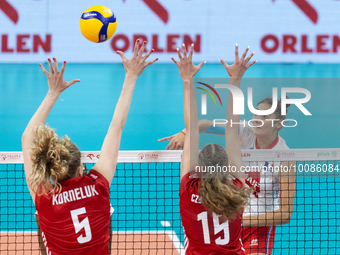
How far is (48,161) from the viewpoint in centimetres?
226

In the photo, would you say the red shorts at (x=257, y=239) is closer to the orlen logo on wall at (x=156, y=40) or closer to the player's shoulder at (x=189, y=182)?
the player's shoulder at (x=189, y=182)

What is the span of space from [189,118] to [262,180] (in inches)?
48.4

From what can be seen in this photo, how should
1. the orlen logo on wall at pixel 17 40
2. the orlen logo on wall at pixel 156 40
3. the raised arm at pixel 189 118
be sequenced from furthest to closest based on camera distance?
the orlen logo on wall at pixel 156 40, the orlen logo on wall at pixel 17 40, the raised arm at pixel 189 118

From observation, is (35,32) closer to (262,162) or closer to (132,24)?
(132,24)

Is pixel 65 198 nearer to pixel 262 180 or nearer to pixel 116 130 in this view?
pixel 116 130

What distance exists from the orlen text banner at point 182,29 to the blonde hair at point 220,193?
7.99 meters

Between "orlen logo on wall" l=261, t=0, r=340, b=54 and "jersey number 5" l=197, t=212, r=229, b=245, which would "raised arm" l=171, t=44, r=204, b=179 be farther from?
"orlen logo on wall" l=261, t=0, r=340, b=54

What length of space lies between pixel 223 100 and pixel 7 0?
8464 mm

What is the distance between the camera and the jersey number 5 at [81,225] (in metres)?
2.24

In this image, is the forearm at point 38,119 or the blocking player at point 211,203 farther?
the forearm at point 38,119

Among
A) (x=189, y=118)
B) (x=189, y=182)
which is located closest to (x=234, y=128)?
(x=189, y=118)

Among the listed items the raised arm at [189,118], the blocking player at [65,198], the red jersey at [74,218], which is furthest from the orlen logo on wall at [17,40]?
the red jersey at [74,218]

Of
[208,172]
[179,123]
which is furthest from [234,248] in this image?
[179,123]

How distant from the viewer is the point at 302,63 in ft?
34.9
